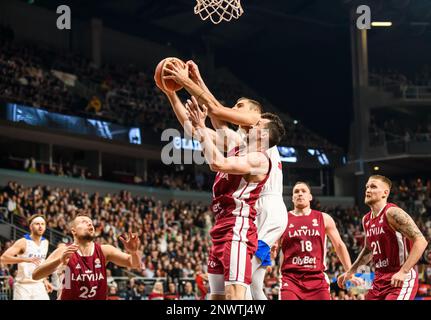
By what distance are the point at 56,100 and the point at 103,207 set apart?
19.1ft

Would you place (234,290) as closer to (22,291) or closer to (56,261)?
(56,261)

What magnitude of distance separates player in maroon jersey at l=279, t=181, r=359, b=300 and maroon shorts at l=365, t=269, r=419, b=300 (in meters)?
0.49

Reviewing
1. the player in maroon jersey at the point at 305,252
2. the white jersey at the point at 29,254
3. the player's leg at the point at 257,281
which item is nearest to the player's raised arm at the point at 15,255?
the white jersey at the point at 29,254

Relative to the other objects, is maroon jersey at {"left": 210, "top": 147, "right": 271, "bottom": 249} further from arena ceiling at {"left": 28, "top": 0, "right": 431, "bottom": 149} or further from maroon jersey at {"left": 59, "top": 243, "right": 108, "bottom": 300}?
arena ceiling at {"left": 28, "top": 0, "right": 431, "bottom": 149}

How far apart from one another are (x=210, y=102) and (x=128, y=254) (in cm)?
186

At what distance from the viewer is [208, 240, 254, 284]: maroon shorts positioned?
20.9 feet

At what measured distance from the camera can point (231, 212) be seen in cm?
660

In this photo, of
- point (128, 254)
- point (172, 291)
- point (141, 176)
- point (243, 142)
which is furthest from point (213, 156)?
point (141, 176)

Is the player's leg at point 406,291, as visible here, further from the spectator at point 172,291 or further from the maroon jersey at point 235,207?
the spectator at point 172,291

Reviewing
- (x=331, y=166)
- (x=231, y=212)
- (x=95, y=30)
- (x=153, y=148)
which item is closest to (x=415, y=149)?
(x=331, y=166)

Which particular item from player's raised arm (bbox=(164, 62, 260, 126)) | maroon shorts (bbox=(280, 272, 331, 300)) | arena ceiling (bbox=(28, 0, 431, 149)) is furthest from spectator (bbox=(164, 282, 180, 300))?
arena ceiling (bbox=(28, 0, 431, 149))

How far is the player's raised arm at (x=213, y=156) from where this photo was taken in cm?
604

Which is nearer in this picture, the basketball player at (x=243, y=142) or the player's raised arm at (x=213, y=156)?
the player's raised arm at (x=213, y=156)

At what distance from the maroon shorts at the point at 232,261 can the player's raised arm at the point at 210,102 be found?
107 cm
